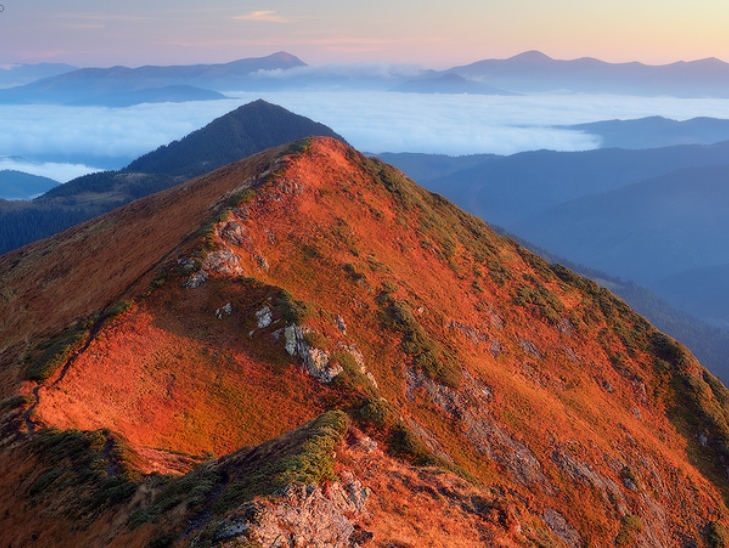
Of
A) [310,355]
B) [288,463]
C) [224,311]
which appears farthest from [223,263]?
[288,463]

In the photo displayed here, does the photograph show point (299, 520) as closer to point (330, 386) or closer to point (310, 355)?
point (330, 386)

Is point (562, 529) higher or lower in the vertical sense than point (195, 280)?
lower

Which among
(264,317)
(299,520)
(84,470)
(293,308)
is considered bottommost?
(84,470)

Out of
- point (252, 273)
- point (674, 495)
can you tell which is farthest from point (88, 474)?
point (674, 495)

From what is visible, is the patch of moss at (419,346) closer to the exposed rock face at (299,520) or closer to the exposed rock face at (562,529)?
the exposed rock face at (562,529)

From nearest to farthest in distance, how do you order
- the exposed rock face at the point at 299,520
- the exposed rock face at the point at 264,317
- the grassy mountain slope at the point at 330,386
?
1. the exposed rock face at the point at 299,520
2. the grassy mountain slope at the point at 330,386
3. the exposed rock face at the point at 264,317

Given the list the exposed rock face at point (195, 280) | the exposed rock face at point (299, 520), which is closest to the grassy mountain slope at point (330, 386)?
the exposed rock face at point (299, 520)

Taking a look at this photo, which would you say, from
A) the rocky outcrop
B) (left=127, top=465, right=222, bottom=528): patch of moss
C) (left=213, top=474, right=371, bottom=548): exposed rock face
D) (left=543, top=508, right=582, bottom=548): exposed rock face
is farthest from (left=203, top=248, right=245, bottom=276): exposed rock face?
(left=543, top=508, right=582, bottom=548): exposed rock face
